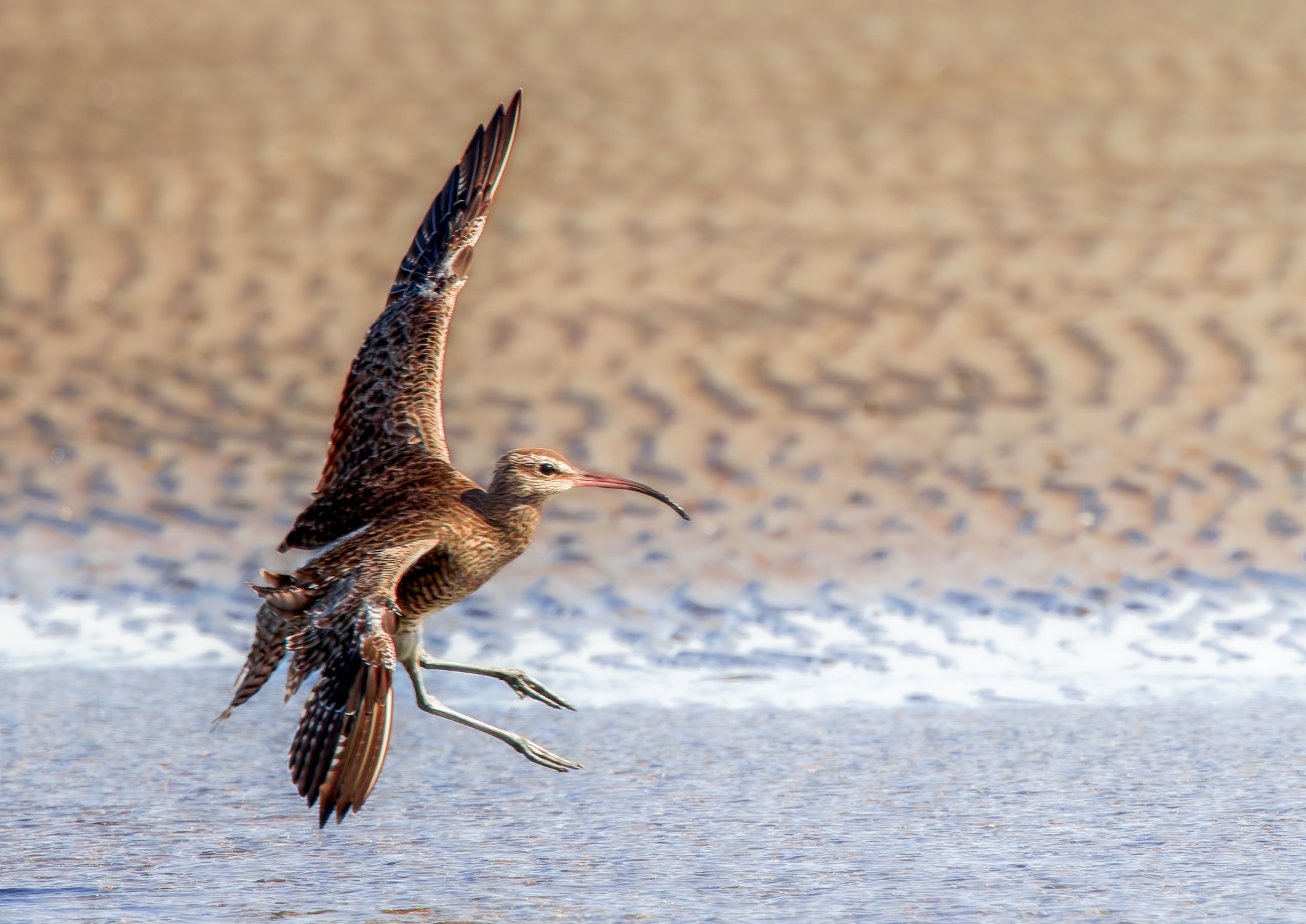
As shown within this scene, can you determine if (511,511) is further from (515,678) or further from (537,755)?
(537,755)

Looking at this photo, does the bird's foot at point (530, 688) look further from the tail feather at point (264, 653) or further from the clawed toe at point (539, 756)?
the tail feather at point (264, 653)

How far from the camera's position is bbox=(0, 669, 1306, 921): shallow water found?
3523mm

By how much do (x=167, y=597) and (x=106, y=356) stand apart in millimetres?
2307

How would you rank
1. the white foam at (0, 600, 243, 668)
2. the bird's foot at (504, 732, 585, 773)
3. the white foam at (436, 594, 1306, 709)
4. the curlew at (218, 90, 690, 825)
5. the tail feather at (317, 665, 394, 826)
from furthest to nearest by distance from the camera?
the white foam at (0, 600, 243, 668) → the white foam at (436, 594, 1306, 709) → the bird's foot at (504, 732, 585, 773) → the curlew at (218, 90, 690, 825) → the tail feather at (317, 665, 394, 826)

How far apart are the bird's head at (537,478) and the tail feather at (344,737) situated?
3.45ft

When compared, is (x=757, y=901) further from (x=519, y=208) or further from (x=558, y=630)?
(x=519, y=208)

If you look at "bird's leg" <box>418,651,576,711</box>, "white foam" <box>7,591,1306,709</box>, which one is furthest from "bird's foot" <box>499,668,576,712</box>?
"white foam" <box>7,591,1306,709</box>

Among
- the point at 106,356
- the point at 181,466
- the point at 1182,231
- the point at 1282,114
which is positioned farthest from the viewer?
the point at 1282,114

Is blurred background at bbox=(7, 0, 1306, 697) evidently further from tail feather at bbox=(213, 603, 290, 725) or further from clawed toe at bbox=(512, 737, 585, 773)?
tail feather at bbox=(213, 603, 290, 725)

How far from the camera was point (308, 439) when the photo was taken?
731 cm

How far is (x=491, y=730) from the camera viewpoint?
14.6 feet

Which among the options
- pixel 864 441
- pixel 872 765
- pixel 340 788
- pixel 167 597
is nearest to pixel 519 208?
pixel 864 441

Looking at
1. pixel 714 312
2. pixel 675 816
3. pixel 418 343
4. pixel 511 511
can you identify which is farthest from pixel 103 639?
pixel 714 312

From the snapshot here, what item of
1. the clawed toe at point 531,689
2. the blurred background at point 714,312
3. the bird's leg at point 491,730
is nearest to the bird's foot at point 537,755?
the bird's leg at point 491,730
